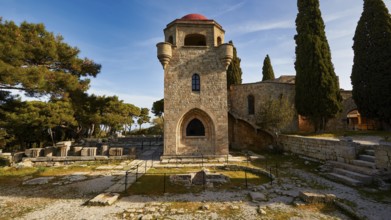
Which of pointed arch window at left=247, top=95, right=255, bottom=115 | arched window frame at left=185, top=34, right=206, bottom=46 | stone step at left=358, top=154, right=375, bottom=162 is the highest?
A: arched window frame at left=185, top=34, right=206, bottom=46

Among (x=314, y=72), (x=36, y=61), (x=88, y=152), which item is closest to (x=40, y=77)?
(x=36, y=61)

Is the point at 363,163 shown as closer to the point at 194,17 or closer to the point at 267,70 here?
the point at 194,17

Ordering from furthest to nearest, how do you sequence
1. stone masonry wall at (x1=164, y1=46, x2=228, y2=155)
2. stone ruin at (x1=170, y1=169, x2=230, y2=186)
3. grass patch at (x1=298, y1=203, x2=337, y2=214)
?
stone masonry wall at (x1=164, y1=46, x2=228, y2=155) < stone ruin at (x1=170, y1=169, x2=230, y2=186) < grass patch at (x1=298, y1=203, x2=337, y2=214)

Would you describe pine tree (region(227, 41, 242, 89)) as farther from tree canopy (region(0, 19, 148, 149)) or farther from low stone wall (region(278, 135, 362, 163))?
tree canopy (region(0, 19, 148, 149))

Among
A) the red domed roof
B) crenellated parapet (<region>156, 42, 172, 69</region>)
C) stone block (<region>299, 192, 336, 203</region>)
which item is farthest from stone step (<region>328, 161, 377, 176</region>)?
the red domed roof

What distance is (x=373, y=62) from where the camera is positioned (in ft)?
55.8

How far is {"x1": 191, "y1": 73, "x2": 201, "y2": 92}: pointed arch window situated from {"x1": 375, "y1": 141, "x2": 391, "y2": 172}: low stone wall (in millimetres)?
10847

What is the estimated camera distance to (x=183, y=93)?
15.4m

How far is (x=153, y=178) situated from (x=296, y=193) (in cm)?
650

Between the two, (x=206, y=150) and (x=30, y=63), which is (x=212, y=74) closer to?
(x=206, y=150)

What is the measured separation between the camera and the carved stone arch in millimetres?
15422

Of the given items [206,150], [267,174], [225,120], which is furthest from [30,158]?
[267,174]

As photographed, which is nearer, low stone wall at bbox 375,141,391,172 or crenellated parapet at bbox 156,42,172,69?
low stone wall at bbox 375,141,391,172

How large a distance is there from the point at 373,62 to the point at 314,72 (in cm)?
468
